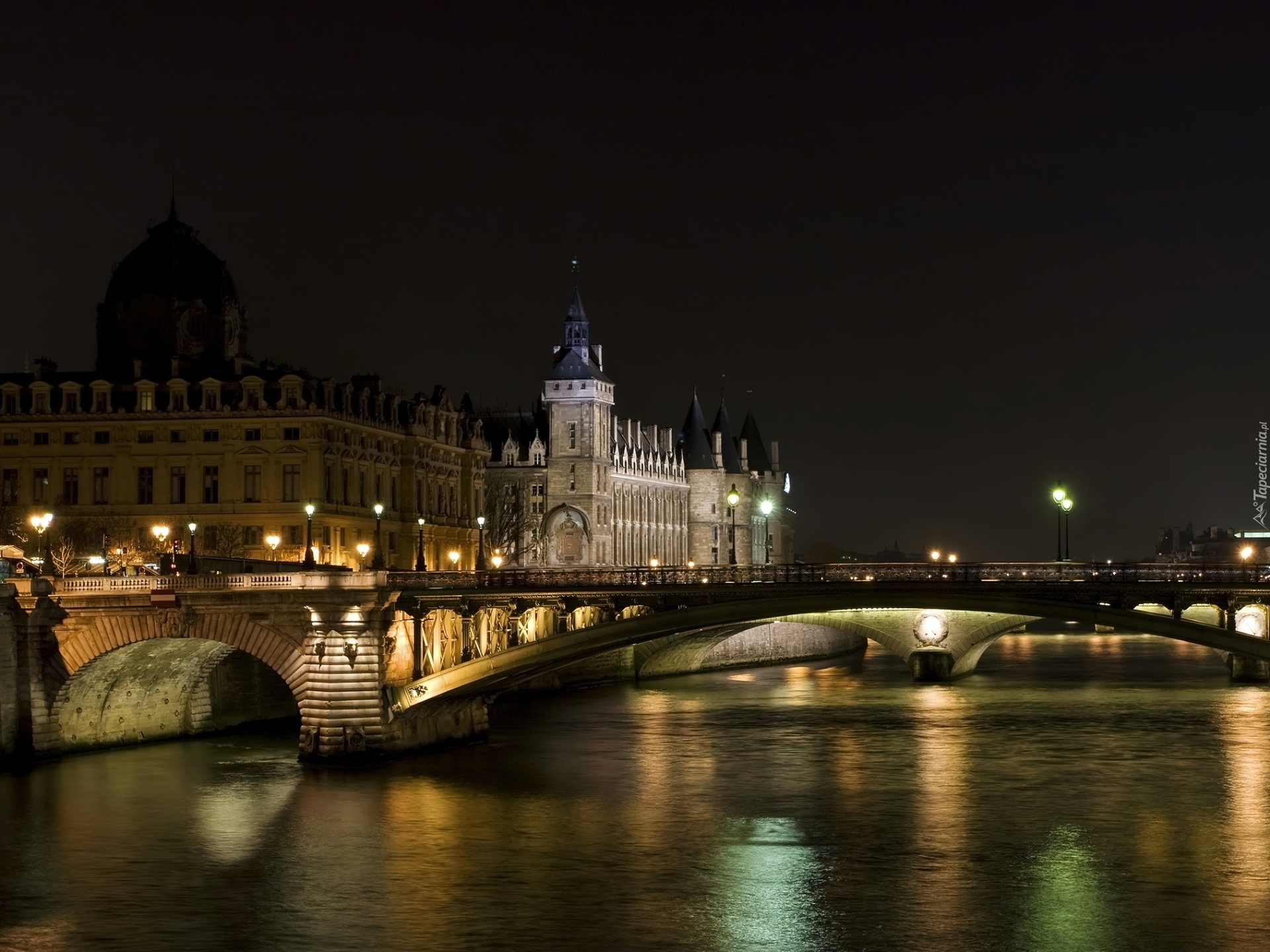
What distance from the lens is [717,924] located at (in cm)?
3738

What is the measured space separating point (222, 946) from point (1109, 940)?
600 inches

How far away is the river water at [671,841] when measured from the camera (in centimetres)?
3728

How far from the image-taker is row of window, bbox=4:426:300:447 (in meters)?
86.8

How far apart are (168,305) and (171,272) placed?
6.12 feet

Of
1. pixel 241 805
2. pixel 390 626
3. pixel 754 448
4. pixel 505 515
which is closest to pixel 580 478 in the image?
pixel 505 515

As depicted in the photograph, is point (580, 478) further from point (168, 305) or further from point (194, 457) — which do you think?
point (194, 457)

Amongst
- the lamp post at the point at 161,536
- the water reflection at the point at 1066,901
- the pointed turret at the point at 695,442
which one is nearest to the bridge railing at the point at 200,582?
the lamp post at the point at 161,536

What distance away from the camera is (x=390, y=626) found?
56812mm

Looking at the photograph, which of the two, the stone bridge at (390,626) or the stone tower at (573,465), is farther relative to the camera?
the stone tower at (573,465)

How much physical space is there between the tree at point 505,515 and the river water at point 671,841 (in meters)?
51.1

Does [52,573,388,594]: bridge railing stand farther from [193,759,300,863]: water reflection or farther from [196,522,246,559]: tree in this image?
[196,522,246,559]: tree

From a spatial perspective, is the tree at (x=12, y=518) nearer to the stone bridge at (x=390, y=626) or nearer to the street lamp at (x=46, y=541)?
the street lamp at (x=46, y=541)

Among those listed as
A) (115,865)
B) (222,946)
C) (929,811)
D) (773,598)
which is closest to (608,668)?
(773,598)

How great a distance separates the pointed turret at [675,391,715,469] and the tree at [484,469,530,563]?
31.0 meters
